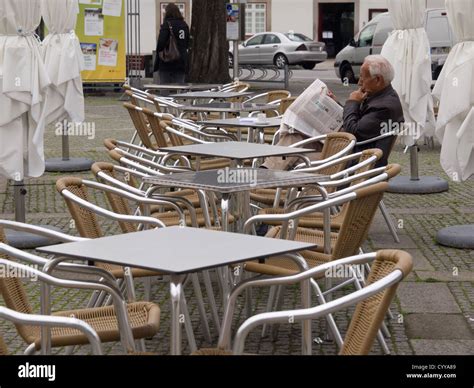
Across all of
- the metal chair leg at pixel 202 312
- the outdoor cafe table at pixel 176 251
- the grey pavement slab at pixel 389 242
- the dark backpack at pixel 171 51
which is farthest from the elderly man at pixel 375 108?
the dark backpack at pixel 171 51

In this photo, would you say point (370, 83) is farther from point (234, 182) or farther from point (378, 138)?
point (234, 182)

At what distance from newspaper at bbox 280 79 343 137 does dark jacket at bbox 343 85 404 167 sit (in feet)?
0.68

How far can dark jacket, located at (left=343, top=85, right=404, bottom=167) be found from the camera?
869 cm

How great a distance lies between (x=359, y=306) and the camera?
414 cm

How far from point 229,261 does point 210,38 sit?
2022cm

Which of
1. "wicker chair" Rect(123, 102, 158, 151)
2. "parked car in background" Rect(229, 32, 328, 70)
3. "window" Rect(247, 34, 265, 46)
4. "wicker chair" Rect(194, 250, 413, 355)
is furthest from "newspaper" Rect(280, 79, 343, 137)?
"window" Rect(247, 34, 265, 46)

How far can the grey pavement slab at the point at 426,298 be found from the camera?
22.7ft

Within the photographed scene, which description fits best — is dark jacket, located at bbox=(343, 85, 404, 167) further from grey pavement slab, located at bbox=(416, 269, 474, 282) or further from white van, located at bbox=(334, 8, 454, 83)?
white van, located at bbox=(334, 8, 454, 83)

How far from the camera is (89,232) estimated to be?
5.81 meters

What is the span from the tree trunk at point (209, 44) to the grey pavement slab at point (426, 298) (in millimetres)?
16111

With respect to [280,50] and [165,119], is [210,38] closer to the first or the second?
[165,119]

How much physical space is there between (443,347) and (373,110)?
9.89 ft

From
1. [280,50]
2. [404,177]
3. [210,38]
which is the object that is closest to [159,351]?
[404,177]

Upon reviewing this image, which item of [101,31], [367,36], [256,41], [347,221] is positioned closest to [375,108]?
[347,221]
